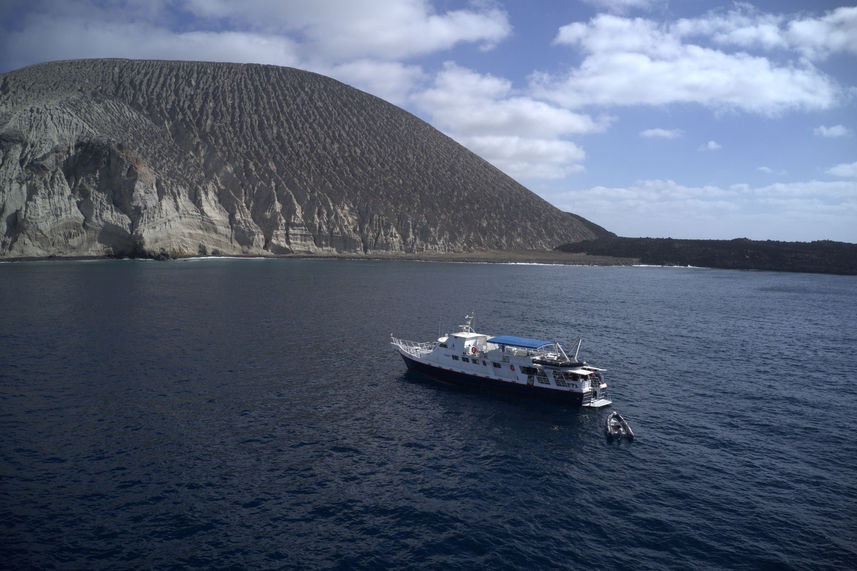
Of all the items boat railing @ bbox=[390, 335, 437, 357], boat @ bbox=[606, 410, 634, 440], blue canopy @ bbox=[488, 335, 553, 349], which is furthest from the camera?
boat railing @ bbox=[390, 335, 437, 357]

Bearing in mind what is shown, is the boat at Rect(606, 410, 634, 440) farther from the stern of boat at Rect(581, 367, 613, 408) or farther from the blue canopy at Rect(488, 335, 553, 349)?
the blue canopy at Rect(488, 335, 553, 349)

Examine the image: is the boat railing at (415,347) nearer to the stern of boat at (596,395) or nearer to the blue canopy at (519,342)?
the blue canopy at (519,342)

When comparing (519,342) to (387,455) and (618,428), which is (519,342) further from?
(387,455)

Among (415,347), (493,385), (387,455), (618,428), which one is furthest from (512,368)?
(387,455)

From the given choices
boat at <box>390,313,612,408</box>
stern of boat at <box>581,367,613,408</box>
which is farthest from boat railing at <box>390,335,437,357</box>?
stern of boat at <box>581,367,613,408</box>

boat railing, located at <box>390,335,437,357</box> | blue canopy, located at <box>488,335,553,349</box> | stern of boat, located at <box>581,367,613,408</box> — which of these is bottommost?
stern of boat, located at <box>581,367,613,408</box>

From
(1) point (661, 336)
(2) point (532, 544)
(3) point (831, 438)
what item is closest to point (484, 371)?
(2) point (532, 544)

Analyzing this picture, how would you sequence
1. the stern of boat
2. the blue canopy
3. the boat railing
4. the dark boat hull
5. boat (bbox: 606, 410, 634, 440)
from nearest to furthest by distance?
boat (bbox: 606, 410, 634, 440), the stern of boat, the dark boat hull, the blue canopy, the boat railing

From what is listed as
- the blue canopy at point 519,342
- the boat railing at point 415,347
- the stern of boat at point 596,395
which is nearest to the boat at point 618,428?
the stern of boat at point 596,395
